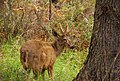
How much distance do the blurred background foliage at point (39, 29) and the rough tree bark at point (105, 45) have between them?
1.80 m

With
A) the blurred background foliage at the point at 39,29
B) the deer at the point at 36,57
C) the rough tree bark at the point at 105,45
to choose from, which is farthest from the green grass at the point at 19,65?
the rough tree bark at the point at 105,45

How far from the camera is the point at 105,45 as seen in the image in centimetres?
583

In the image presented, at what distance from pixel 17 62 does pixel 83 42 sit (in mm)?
2893

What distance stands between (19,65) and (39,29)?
8.33ft

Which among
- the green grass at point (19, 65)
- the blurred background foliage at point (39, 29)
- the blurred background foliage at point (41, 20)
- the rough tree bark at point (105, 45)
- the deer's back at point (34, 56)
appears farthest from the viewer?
the blurred background foliage at point (41, 20)

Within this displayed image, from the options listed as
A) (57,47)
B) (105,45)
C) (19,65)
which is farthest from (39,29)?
(105,45)

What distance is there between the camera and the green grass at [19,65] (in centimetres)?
745

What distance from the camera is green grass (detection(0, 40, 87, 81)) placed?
7.45 metres

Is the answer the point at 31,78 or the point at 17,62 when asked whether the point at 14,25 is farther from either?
the point at 31,78

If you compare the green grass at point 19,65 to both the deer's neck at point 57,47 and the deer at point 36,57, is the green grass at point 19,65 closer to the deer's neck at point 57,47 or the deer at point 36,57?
the deer at point 36,57

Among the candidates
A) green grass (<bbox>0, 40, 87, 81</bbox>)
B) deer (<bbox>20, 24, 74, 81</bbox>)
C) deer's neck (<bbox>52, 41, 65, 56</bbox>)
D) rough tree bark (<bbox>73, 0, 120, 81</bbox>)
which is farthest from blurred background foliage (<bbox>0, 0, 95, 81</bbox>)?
rough tree bark (<bbox>73, 0, 120, 81</bbox>)

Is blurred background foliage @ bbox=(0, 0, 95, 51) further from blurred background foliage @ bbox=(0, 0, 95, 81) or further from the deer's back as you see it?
the deer's back

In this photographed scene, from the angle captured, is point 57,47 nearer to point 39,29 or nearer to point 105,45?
point 39,29

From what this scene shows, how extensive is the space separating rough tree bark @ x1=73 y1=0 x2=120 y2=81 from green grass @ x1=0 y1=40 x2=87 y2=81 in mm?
1771
